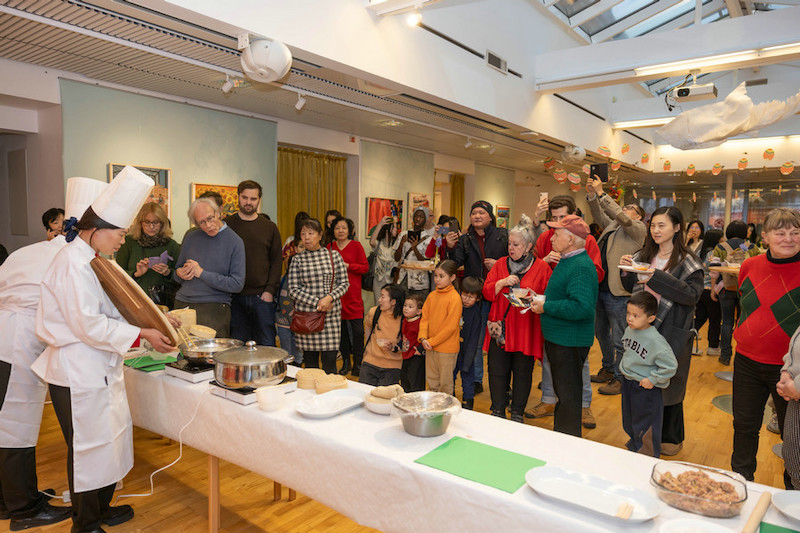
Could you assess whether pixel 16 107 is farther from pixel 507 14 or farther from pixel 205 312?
pixel 507 14

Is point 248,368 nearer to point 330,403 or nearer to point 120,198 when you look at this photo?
point 330,403

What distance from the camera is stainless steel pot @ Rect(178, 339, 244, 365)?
2.36m

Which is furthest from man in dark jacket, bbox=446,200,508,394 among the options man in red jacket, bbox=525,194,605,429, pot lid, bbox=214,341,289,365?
pot lid, bbox=214,341,289,365

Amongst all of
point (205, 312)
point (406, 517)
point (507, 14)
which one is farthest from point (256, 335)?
point (507, 14)

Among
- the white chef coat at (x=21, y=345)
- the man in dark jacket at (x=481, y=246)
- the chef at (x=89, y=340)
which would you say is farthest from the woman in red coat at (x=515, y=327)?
the white chef coat at (x=21, y=345)

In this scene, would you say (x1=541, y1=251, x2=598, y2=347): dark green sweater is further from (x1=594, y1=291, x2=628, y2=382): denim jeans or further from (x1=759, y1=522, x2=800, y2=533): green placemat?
(x1=594, y1=291, x2=628, y2=382): denim jeans

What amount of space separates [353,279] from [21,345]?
2749 mm

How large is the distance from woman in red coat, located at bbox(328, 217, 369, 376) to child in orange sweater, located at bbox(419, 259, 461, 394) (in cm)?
119

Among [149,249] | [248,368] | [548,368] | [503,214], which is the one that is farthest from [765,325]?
[503,214]

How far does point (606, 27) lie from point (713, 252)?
3.32 m

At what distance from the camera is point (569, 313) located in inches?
106

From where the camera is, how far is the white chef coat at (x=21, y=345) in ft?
7.69

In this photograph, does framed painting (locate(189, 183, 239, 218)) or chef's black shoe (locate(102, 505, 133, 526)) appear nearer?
chef's black shoe (locate(102, 505, 133, 526))

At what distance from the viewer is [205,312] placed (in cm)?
317
